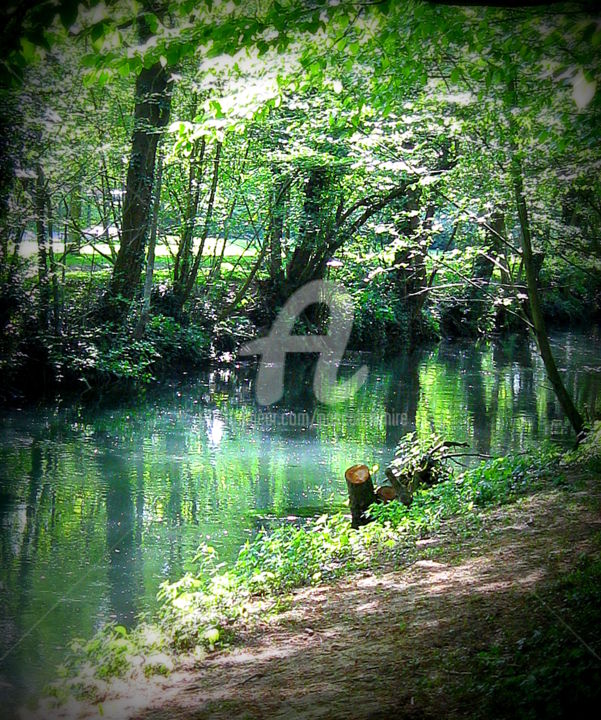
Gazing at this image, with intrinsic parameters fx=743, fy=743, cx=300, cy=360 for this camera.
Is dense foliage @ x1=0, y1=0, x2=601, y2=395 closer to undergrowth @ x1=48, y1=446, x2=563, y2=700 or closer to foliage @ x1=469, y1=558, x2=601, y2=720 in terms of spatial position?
undergrowth @ x1=48, y1=446, x2=563, y2=700

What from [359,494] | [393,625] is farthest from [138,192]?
[393,625]

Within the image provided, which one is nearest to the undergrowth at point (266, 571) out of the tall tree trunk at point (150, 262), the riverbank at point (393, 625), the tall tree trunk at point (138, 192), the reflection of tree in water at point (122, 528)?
the riverbank at point (393, 625)

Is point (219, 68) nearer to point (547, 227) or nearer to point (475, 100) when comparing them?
point (475, 100)

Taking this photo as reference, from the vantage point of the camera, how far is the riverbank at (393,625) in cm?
354

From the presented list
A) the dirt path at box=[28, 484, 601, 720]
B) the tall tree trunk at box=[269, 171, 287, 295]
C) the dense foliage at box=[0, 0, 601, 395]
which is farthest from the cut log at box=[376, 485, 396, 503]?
the tall tree trunk at box=[269, 171, 287, 295]

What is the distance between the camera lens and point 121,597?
657 centimetres

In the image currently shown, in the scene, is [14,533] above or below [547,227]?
below

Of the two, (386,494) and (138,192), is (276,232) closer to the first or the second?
(138,192)

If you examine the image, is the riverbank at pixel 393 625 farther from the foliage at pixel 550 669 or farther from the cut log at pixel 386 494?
the cut log at pixel 386 494

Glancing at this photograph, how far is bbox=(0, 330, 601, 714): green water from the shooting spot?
652 centimetres

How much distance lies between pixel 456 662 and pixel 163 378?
15940 mm

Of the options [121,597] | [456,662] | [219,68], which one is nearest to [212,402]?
[219,68]

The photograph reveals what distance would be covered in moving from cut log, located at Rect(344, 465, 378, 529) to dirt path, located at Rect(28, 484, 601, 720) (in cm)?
187

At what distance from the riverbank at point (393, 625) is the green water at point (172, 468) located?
786 mm
